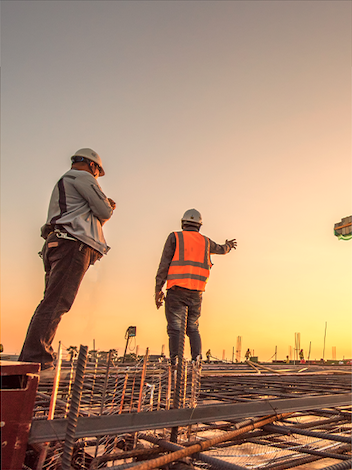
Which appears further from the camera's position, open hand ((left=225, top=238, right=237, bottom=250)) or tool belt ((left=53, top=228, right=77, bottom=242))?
open hand ((left=225, top=238, right=237, bottom=250))

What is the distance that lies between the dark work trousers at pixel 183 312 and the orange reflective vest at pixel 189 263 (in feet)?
0.38

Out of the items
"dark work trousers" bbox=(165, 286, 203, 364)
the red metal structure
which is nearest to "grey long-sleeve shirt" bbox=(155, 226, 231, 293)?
"dark work trousers" bbox=(165, 286, 203, 364)

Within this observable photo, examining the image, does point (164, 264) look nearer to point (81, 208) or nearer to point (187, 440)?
point (81, 208)

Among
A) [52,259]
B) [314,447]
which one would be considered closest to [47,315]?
[52,259]

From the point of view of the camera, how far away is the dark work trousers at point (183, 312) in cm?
464

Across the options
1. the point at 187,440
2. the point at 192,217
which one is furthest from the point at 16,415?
the point at 192,217

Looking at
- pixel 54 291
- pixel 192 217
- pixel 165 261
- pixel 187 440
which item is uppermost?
pixel 192 217

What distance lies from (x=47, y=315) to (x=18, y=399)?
5.19ft

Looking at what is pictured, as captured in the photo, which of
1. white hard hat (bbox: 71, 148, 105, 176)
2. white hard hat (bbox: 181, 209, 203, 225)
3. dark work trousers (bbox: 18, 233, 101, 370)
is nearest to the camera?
dark work trousers (bbox: 18, 233, 101, 370)

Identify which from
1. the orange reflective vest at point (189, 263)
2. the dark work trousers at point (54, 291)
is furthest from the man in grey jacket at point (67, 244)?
the orange reflective vest at point (189, 263)

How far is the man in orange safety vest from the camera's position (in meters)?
4.70

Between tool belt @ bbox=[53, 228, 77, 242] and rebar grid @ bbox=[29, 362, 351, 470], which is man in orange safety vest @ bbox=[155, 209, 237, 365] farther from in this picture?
tool belt @ bbox=[53, 228, 77, 242]

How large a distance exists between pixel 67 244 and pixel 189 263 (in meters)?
2.30

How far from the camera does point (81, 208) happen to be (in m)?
3.02
